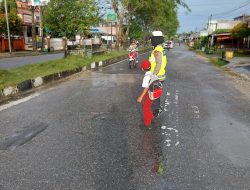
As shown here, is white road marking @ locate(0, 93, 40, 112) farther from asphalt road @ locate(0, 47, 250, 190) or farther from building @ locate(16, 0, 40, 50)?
building @ locate(16, 0, 40, 50)

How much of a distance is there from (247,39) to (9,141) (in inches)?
1943

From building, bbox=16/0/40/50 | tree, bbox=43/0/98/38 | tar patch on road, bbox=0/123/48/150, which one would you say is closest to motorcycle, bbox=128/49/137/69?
tree, bbox=43/0/98/38

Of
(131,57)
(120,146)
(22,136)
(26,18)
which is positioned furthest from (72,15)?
(26,18)

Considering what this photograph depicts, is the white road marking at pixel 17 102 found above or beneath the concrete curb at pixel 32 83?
beneath

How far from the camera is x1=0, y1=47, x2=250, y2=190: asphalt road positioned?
12.2 ft

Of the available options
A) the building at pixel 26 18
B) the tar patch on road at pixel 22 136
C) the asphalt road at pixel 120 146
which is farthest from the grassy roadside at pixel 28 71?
the building at pixel 26 18

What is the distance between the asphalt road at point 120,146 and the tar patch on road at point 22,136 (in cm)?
2

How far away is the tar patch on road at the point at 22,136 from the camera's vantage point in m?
4.80

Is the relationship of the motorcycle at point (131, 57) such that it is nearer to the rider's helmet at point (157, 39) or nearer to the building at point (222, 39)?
the rider's helmet at point (157, 39)

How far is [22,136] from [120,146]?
1.79 meters

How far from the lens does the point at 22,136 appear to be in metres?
5.25

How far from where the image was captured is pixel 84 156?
4406mm

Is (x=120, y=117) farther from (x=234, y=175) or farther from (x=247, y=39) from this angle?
(x=247, y=39)

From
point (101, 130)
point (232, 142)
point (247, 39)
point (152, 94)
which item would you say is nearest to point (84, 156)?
point (101, 130)
